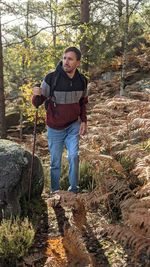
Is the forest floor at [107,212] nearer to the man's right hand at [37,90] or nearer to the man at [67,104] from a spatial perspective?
the man at [67,104]

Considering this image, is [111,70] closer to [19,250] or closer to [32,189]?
[32,189]

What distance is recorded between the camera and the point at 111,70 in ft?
56.6

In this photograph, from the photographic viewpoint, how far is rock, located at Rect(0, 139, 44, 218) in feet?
15.3

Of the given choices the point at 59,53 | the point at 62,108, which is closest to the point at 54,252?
the point at 62,108

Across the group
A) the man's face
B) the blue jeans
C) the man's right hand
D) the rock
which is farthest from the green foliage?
the man's face

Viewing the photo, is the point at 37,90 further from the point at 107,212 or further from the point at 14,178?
the point at 107,212

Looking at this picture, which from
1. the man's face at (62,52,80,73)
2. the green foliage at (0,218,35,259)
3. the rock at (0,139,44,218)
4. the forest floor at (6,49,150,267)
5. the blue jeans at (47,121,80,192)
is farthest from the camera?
the blue jeans at (47,121,80,192)

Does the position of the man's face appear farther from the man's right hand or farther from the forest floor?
the forest floor

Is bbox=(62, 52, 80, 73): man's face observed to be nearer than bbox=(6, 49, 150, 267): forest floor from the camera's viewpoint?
No

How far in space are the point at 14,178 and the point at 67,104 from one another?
127cm

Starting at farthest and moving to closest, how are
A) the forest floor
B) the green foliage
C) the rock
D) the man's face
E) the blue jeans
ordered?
the blue jeans → the man's face → the rock → the green foliage → the forest floor

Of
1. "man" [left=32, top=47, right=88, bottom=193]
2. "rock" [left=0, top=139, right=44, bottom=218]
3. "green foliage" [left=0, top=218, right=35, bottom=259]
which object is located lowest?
"green foliage" [left=0, top=218, right=35, bottom=259]

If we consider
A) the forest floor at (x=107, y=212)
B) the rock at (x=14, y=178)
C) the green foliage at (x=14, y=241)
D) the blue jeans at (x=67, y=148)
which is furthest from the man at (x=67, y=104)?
the green foliage at (x=14, y=241)

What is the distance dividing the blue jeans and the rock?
29cm
